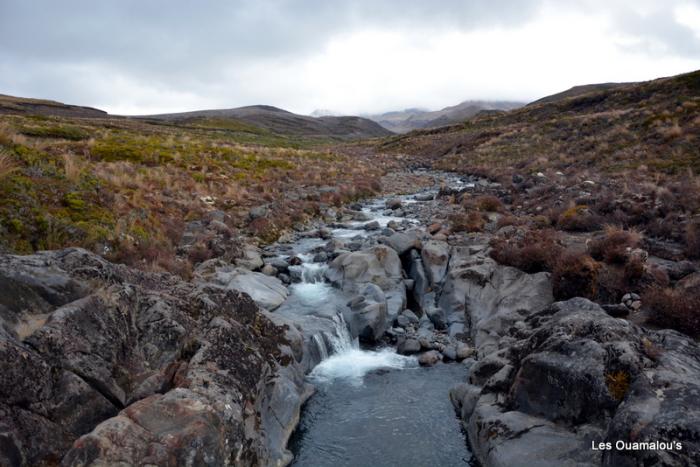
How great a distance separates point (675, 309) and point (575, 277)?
2973 millimetres

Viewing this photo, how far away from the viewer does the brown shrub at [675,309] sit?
9.75m

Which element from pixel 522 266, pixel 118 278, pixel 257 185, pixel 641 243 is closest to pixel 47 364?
pixel 118 278

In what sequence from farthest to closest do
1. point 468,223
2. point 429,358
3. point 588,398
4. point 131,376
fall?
point 468,223 < point 429,358 < point 588,398 < point 131,376

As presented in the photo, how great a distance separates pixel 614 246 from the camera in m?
13.6

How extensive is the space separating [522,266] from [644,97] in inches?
1991

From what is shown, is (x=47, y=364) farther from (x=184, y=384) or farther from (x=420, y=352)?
(x=420, y=352)

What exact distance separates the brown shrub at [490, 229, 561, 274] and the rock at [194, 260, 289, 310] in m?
8.01

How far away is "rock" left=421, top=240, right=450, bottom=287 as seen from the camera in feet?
57.5

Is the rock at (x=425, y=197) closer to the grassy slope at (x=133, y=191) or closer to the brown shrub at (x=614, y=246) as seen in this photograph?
the grassy slope at (x=133, y=191)

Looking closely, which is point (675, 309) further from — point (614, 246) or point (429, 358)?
point (429, 358)

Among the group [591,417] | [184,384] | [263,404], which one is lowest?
[263,404]

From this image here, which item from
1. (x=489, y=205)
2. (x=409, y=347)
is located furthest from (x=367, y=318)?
(x=489, y=205)

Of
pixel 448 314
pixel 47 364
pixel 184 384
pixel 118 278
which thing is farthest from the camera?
pixel 448 314

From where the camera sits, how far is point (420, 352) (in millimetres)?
13312
